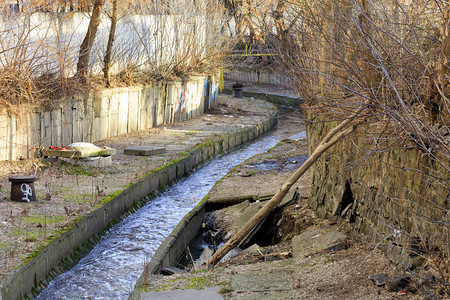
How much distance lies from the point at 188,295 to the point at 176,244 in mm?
2681

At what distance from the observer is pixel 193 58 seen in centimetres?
2375

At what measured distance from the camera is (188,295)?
6.01 m

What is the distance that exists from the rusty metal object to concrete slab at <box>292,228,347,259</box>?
14.2 ft

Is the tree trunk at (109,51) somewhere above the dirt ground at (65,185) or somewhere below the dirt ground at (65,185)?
above

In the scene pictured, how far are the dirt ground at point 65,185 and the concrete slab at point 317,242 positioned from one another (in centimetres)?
310

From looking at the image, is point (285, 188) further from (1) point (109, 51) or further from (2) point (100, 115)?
(1) point (109, 51)

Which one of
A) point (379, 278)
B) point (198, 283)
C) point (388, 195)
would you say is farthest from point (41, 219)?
Answer: point (379, 278)

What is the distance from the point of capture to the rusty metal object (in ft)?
31.1

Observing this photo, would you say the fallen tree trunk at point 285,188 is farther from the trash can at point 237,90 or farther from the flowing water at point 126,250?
the trash can at point 237,90

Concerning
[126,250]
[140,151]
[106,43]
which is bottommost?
[126,250]

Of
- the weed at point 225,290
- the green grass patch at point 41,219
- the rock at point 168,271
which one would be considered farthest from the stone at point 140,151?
the weed at point 225,290

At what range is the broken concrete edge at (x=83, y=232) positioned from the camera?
6674 millimetres

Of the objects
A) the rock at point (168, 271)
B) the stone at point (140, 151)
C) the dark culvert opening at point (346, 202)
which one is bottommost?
the rock at point (168, 271)

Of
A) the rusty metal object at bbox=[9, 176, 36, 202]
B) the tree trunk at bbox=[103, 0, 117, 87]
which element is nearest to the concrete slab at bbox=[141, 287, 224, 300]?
the rusty metal object at bbox=[9, 176, 36, 202]
